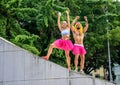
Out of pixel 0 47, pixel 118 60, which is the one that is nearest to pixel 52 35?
pixel 118 60

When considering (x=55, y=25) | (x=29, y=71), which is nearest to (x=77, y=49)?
(x=29, y=71)

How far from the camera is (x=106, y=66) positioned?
2455 centimetres

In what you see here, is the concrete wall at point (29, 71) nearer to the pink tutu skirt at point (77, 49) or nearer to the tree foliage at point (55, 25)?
the pink tutu skirt at point (77, 49)

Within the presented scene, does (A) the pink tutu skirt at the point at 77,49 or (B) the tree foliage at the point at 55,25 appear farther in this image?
(B) the tree foliage at the point at 55,25

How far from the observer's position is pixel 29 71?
10.1 metres

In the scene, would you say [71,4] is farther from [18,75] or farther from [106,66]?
[18,75]

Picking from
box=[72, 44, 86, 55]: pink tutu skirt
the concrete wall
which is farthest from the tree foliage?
the concrete wall

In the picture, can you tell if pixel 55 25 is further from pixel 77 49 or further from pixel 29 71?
pixel 29 71

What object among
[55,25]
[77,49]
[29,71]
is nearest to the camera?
[29,71]

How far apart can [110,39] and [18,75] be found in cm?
1190

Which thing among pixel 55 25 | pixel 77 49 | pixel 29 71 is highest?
pixel 55 25

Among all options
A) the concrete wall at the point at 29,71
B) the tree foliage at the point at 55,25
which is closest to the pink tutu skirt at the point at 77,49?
the concrete wall at the point at 29,71

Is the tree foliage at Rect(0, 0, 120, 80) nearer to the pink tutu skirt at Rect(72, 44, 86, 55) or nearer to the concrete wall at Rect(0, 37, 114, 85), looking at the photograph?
the pink tutu skirt at Rect(72, 44, 86, 55)

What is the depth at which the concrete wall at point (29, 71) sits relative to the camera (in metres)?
10.0
